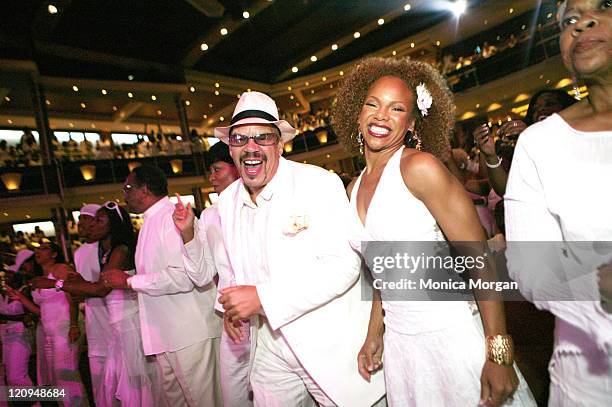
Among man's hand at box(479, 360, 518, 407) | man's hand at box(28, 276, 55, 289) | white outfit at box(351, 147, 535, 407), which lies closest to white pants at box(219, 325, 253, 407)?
white outfit at box(351, 147, 535, 407)

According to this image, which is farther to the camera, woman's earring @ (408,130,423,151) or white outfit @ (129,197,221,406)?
white outfit @ (129,197,221,406)

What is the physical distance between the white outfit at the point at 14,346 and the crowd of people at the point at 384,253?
2.63 m

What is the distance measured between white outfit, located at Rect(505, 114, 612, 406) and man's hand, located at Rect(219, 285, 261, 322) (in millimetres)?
1050

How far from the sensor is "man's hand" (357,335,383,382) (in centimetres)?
180

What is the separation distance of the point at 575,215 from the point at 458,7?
2045 cm

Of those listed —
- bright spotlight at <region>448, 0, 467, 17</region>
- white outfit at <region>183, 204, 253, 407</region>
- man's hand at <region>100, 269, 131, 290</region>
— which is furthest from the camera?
bright spotlight at <region>448, 0, 467, 17</region>

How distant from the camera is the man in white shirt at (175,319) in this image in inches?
116

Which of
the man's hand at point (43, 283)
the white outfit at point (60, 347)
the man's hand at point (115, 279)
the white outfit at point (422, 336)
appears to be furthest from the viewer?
the white outfit at point (60, 347)

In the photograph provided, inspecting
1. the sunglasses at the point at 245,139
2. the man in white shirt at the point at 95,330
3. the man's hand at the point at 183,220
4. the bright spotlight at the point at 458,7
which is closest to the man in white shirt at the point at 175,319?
the man's hand at the point at 183,220

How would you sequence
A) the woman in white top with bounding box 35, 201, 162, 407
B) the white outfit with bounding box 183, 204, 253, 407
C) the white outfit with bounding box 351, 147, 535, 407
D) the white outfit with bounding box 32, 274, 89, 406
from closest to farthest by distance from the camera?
the white outfit with bounding box 351, 147, 535, 407, the white outfit with bounding box 183, 204, 253, 407, the woman in white top with bounding box 35, 201, 162, 407, the white outfit with bounding box 32, 274, 89, 406

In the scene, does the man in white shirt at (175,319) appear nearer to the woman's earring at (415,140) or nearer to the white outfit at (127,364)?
the white outfit at (127,364)

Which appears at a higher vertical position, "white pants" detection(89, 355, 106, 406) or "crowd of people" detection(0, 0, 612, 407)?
"crowd of people" detection(0, 0, 612, 407)

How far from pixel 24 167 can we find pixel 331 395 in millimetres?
16519

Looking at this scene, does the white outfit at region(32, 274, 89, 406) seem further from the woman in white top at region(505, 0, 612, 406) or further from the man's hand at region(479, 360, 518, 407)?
the woman in white top at region(505, 0, 612, 406)
